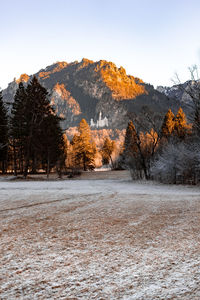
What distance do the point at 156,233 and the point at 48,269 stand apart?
1929 millimetres

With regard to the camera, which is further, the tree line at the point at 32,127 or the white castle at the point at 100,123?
the white castle at the point at 100,123

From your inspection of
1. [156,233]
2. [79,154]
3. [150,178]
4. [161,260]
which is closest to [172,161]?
[150,178]

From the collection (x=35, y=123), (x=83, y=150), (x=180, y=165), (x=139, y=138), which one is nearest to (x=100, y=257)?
(x=180, y=165)

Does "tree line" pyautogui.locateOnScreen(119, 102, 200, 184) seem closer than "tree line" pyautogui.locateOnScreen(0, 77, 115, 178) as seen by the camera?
Yes

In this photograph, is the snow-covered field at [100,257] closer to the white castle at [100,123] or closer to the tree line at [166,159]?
the tree line at [166,159]

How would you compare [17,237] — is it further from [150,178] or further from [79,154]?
[79,154]

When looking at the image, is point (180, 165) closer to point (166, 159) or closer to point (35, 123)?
point (166, 159)

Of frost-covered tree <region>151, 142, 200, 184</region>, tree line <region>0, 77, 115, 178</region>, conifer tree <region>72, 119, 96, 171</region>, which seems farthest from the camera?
conifer tree <region>72, 119, 96, 171</region>

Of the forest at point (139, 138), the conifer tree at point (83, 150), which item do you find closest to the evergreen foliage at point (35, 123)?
the forest at point (139, 138)

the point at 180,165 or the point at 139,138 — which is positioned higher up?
the point at 139,138

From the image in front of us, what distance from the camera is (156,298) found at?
178cm

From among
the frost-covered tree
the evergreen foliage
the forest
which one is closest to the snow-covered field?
the frost-covered tree

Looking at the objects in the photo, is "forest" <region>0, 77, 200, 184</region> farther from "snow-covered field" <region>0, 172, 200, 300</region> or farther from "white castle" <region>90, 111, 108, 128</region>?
"white castle" <region>90, 111, 108, 128</region>

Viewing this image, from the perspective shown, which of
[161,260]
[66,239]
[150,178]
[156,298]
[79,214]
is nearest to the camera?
[156,298]
